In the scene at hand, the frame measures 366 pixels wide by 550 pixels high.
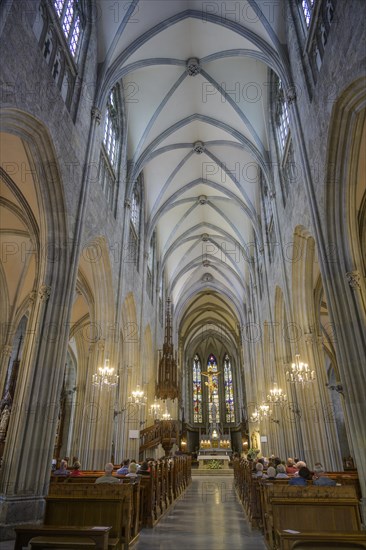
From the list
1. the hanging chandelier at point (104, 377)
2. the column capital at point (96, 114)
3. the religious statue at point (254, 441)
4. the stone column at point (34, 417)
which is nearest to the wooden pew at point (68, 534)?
the stone column at point (34, 417)

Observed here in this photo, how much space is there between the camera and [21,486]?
748 cm

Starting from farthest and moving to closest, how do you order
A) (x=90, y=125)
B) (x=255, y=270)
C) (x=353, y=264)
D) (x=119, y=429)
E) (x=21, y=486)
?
(x=255, y=270) → (x=119, y=429) → (x=90, y=125) → (x=353, y=264) → (x=21, y=486)

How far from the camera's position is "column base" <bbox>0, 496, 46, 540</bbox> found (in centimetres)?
675

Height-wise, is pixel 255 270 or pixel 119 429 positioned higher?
pixel 255 270

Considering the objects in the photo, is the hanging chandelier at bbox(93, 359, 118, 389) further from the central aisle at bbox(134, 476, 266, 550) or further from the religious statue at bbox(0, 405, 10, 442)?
the religious statue at bbox(0, 405, 10, 442)

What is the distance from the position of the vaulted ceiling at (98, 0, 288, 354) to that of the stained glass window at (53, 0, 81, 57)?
5.18 feet

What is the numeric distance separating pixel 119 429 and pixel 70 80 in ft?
47.4

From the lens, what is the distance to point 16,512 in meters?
7.09

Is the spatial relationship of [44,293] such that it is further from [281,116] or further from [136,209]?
[136,209]

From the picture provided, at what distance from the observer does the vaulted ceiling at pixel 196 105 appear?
45.6 feet

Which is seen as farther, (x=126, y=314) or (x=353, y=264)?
(x=126, y=314)

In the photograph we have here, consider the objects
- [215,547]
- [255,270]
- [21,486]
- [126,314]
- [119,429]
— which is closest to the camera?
[215,547]

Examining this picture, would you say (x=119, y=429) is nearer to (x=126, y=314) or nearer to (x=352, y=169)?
(x=126, y=314)

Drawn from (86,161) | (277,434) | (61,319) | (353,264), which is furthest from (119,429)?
(353,264)
